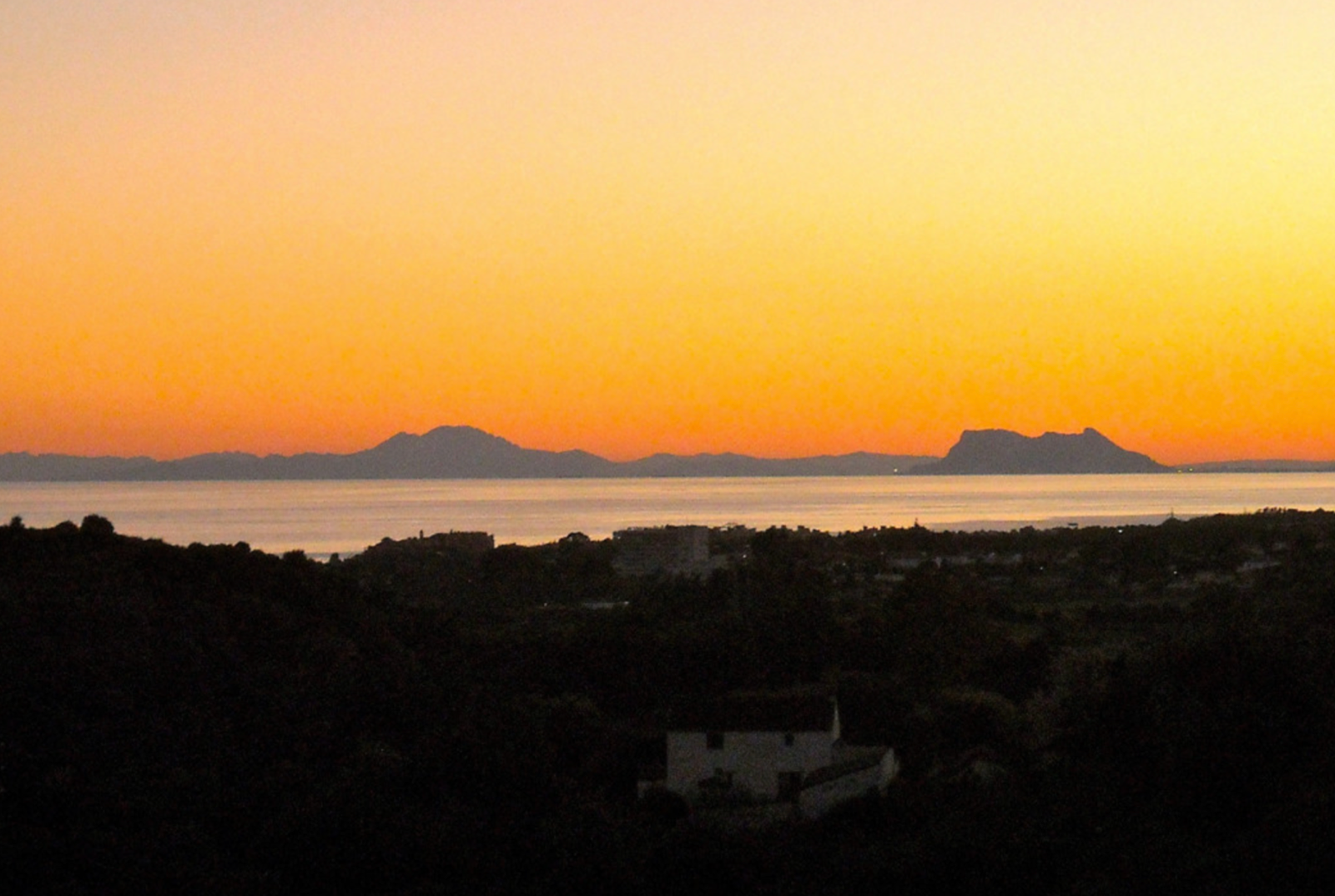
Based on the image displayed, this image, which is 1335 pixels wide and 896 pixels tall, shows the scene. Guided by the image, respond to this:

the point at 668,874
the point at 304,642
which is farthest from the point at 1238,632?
the point at 304,642

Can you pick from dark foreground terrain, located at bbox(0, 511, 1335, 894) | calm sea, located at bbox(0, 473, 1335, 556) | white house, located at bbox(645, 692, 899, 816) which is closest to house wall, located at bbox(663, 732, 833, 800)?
white house, located at bbox(645, 692, 899, 816)

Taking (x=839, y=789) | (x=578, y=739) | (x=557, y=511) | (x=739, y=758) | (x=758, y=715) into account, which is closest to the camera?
(x=839, y=789)

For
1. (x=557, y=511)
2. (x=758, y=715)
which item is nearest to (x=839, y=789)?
(x=758, y=715)

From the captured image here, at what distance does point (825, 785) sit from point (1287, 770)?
457 cm

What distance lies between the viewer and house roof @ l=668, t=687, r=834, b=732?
17156 mm

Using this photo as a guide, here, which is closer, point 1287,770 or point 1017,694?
point 1287,770

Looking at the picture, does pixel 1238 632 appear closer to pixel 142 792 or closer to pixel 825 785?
pixel 825 785

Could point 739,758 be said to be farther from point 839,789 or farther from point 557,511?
point 557,511

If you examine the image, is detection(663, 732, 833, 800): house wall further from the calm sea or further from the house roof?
the calm sea

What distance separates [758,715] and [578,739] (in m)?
2.75

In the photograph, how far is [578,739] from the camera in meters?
19.2

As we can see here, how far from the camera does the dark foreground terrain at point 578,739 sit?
41.1ft

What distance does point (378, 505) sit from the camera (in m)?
138

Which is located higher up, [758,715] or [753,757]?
[758,715]
